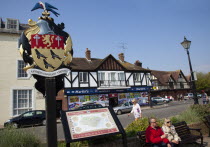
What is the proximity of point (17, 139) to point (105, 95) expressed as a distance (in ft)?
78.1

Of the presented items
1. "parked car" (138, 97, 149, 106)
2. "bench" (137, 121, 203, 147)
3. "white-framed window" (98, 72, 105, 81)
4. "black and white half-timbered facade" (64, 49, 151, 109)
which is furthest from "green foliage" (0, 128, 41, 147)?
"parked car" (138, 97, 149, 106)

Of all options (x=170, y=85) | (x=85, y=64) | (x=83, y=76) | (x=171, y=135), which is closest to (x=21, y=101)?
(x=83, y=76)

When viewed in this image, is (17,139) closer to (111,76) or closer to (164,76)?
(111,76)

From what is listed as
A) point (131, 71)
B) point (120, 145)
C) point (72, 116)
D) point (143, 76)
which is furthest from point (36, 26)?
point (143, 76)

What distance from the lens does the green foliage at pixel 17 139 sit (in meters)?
4.63

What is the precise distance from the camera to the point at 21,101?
2025 cm

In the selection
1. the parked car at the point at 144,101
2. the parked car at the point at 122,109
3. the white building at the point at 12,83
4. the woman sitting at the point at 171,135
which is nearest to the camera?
the woman sitting at the point at 171,135

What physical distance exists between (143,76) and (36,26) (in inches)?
1174

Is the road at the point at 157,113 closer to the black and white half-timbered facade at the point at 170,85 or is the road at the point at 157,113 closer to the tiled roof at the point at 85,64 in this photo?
the tiled roof at the point at 85,64

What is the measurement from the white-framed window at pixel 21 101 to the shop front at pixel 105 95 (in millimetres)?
5477

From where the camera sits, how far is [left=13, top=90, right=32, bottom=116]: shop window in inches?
780

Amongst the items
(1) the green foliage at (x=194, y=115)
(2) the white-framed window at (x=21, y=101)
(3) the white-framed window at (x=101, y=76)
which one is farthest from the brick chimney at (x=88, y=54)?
(1) the green foliage at (x=194, y=115)

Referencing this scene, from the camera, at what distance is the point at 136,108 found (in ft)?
29.3

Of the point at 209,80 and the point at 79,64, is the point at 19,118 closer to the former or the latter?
the point at 79,64
